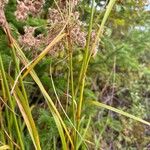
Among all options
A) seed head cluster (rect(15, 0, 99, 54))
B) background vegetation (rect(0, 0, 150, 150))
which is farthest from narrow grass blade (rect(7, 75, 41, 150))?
seed head cluster (rect(15, 0, 99, 54))

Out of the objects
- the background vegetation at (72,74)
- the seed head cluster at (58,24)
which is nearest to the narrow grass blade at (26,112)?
the background vegetation at (72,74)

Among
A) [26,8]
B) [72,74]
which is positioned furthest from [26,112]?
[26,8]

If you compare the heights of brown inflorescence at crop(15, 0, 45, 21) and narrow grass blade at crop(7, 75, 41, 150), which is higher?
brown inflorescence at crop(15, 0, 45, 21)

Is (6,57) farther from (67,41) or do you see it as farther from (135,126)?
(135,126)

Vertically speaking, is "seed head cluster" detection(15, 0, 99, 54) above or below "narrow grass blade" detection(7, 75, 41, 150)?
above

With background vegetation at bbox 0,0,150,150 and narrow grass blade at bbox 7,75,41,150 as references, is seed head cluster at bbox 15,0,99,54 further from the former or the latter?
narrow grass blade at bbox 7,75,41,150

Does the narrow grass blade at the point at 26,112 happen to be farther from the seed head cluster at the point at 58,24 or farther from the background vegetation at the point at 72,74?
the seed head cluster at the point at 58,24

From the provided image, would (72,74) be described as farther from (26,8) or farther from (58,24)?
(26,8)

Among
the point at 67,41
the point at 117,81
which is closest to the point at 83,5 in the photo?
the point at 117,81
